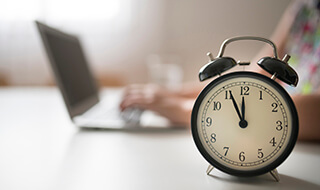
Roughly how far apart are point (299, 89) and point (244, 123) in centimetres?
76

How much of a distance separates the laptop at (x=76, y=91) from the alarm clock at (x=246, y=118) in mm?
412

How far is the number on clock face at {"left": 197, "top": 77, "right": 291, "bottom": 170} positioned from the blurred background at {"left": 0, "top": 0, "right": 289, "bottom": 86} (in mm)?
2842

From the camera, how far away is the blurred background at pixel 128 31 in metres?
3.30

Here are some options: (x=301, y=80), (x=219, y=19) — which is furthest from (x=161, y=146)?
(x=219, y=19)

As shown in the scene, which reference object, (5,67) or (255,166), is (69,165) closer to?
(255,166)

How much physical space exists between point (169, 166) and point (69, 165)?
184mm

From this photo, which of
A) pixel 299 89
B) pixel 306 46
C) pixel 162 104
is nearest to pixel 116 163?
pixel 162 104

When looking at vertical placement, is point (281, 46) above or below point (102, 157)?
below

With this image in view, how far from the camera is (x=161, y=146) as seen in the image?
0.69 m

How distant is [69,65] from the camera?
1.03m

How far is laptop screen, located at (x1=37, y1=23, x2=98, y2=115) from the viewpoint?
852mm

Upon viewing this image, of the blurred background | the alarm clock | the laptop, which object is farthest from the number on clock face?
the blurred background

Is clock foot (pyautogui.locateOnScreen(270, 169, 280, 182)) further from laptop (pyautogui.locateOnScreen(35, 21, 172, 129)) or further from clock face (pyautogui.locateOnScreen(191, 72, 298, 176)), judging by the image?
laptop (pyautogui.locateOnScreen(35, 21, 172, 129))

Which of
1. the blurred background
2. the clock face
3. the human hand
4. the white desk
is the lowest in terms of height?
the blurred background
